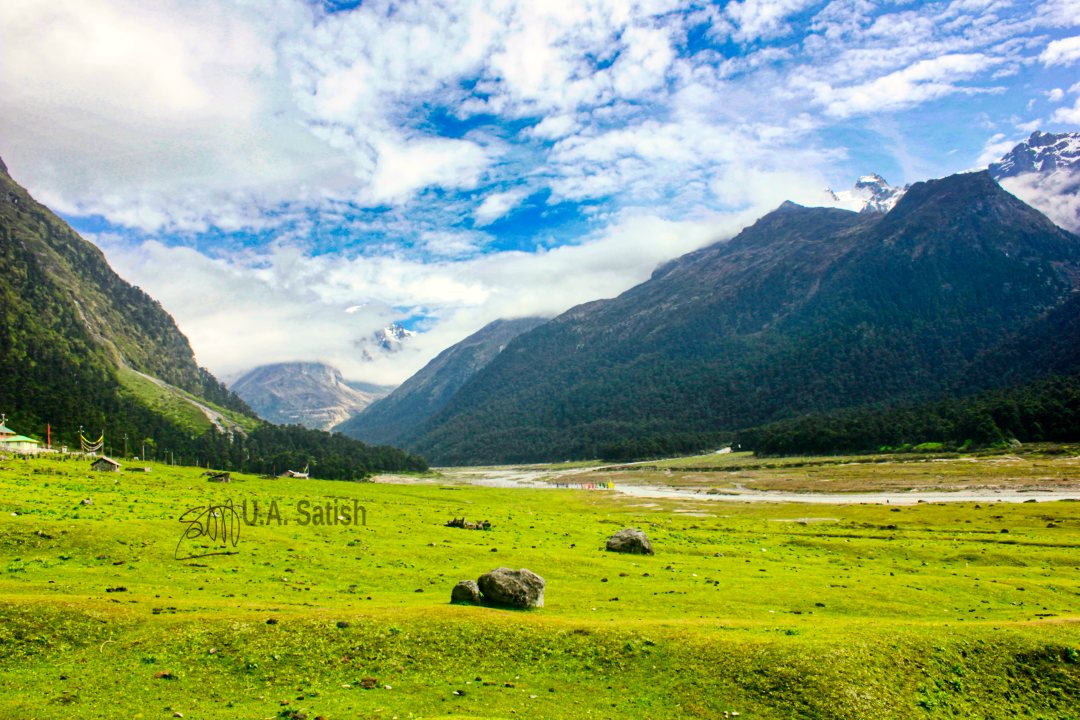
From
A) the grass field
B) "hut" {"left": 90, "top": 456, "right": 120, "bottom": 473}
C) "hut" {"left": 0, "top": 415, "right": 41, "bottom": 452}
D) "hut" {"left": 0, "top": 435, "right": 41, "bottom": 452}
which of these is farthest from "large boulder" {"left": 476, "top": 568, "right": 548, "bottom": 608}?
Result: "hut" {"left": 0, "top": 415, "right": 41, "bottom": 452}

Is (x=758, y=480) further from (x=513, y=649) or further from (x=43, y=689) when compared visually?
(x=43, y=689)

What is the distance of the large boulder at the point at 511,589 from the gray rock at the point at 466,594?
1.47 feet

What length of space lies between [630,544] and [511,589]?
23040mm

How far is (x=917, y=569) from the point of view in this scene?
45781 millimetres

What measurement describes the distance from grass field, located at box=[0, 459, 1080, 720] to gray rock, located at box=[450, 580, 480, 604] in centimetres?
183

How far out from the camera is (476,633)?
23.5 metres

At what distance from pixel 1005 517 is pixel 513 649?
78836 millimetres

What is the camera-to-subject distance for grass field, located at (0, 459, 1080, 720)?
1888 centimetres

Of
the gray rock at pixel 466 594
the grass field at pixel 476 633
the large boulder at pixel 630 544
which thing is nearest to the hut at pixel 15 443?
the grass field at pixel 476 633
